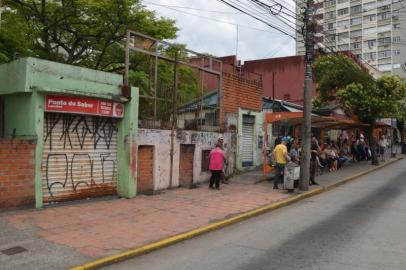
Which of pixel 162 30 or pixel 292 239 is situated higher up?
pixel 162 30

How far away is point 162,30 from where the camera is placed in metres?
23.8

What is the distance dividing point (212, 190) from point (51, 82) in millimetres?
6566

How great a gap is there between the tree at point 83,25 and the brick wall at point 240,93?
6.43 meters

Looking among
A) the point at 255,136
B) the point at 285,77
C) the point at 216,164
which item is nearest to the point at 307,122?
the point at 216,164

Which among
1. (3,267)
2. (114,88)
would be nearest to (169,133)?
(114,88)

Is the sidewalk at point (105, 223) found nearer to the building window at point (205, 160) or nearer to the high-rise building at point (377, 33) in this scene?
the building window at point (205, 160)

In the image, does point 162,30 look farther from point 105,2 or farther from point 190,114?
point 190,114

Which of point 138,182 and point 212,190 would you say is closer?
point 138,182

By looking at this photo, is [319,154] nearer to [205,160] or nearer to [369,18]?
[205,160]

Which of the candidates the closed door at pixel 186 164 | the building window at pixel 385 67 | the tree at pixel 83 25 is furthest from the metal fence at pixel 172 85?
the building window at pixel 385 67

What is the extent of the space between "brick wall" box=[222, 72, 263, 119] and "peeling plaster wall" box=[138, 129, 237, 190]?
4.55 feet

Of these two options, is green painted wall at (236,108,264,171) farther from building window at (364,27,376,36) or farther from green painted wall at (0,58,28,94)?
Result: building window at (364,27,376,36)

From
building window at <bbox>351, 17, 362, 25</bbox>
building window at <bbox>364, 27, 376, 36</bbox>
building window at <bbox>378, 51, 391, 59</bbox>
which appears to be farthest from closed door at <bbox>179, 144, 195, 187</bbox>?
building window at <bbox>351, 17, 362, 25</bbox>

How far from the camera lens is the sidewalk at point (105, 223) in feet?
23.2
